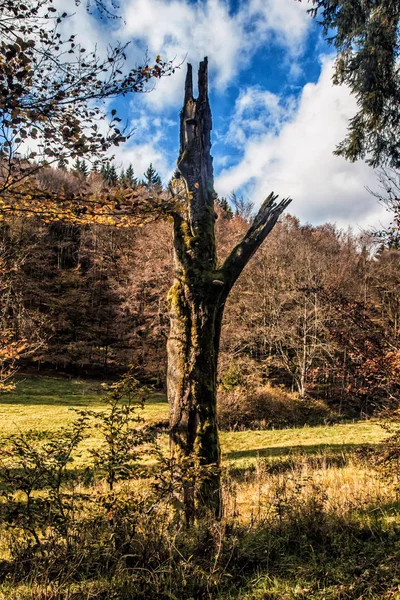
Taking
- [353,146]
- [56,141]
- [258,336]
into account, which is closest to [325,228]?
[258,336]

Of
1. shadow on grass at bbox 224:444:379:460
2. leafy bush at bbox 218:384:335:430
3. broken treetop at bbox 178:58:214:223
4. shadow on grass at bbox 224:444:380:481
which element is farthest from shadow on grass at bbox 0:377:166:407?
broken treetop at bbox 178:58:214:223

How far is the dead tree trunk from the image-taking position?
435 cm

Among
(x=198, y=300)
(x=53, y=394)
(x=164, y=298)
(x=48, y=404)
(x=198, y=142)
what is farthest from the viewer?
(x=164, y=298)

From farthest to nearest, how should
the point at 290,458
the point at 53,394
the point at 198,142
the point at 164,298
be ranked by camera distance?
1. the point at 164,298
2. the point at 53,394
3. the point at 290,458
4. the point at 198,142

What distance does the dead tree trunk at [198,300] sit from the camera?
4.35 meters

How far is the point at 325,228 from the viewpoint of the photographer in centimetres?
3809

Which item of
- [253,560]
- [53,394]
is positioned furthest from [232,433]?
[53,394]

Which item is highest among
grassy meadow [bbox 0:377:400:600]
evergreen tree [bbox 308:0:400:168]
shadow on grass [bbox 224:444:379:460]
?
evergreen tree [bbox 308:0:400:168]

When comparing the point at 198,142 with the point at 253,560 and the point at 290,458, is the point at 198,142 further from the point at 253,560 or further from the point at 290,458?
the point at 290,458

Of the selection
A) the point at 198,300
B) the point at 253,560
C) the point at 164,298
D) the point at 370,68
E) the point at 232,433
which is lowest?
the point at 232,433

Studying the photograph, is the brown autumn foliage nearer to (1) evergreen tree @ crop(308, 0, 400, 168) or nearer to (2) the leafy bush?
(2) the leafy bush

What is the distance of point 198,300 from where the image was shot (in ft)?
15.2

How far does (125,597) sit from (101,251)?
3016cm

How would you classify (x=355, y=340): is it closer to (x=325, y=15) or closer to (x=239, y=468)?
(x=239, y=468)
